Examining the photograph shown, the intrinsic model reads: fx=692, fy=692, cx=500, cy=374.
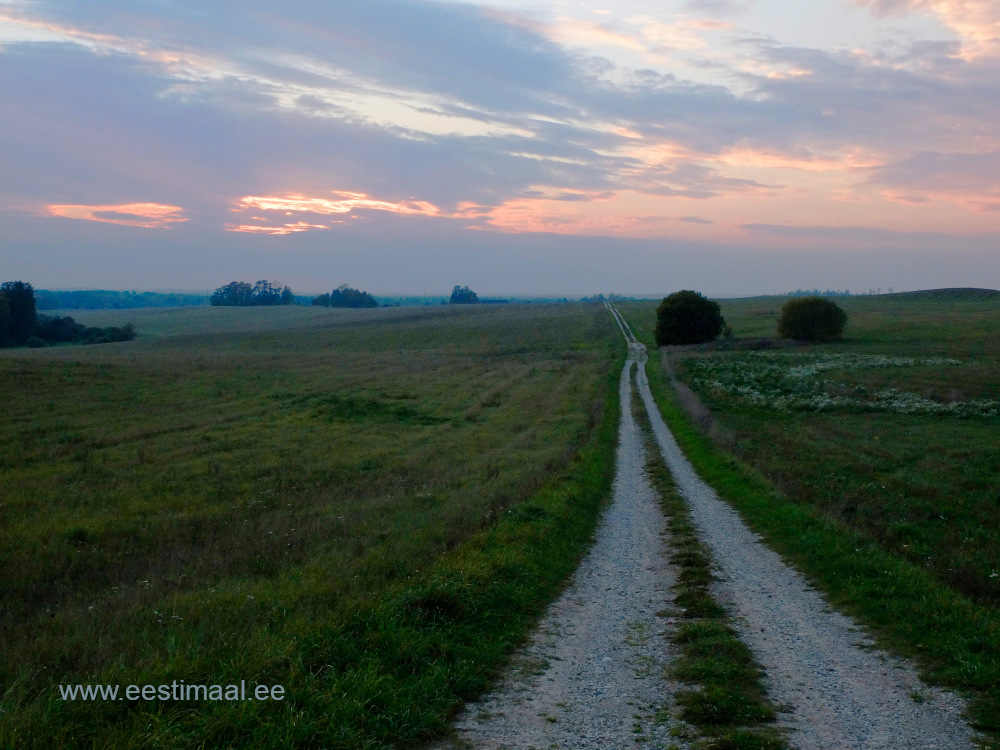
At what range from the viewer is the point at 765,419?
34.1 m

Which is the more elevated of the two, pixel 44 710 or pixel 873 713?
pixel 44 710

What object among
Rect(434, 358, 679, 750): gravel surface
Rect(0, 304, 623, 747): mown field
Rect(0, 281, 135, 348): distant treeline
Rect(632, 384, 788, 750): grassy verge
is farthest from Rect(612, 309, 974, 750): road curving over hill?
Rect(0, 281, 135, 348): distant treeline

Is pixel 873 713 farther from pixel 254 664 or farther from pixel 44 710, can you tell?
pixel 44 710

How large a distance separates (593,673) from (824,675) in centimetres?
244

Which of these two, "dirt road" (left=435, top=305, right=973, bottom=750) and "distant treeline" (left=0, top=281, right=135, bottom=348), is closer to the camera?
"dirt road" (left=435, top=305, right=973, bottom=750)

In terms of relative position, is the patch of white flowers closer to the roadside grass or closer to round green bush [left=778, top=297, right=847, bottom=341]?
the roadside grass


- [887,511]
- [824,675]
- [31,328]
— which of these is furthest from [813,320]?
[31,328]

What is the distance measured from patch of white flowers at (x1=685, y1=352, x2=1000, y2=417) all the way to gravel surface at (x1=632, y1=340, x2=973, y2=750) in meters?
29.2

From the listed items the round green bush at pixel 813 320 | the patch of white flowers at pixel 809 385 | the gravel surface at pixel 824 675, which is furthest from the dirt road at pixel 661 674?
the round green bush at pixel 813 320

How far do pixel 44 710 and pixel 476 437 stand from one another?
75.0 feet

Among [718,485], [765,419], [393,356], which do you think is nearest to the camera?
[718,485]

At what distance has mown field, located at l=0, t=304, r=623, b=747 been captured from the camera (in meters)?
6.14

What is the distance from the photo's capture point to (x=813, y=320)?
266ft

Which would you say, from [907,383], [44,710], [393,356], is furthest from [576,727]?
[393,356]
